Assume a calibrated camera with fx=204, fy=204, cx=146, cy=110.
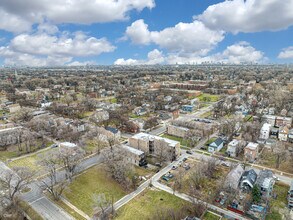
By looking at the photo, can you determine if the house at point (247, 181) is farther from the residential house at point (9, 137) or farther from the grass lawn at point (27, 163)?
the residential house at point (9, 137)

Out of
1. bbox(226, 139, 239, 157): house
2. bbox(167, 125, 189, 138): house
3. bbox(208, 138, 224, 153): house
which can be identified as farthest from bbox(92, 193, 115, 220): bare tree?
bbox(167, 125, 189, 138): house

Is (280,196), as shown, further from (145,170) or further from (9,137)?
(9,137)

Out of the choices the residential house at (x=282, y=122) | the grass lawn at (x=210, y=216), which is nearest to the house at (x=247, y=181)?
the grass lawn at (x=210, y=216)

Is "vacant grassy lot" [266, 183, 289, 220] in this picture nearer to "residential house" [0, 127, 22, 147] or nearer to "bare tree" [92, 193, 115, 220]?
"bare tree" [92, 193, 115, 220]

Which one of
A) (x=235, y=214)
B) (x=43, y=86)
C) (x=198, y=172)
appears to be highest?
(x=43, y=86)

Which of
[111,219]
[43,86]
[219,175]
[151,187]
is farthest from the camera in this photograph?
[43,86]

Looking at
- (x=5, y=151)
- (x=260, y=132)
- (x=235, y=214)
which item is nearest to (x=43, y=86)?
(x=5, y=151)

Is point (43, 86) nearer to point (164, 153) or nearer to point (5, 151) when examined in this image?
point (5, 151)
